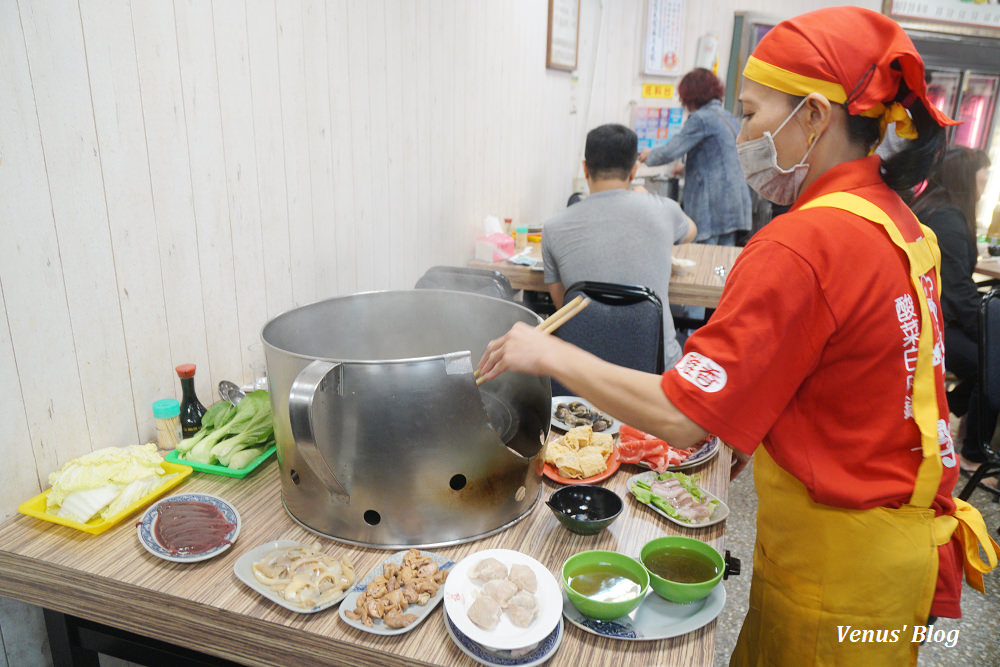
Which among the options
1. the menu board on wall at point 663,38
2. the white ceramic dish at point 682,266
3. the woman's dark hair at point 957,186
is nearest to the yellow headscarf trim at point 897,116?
the white ceramic dish at point 682,266

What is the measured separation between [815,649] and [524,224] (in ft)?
11.5

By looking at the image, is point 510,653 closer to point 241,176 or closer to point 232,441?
point 232,441

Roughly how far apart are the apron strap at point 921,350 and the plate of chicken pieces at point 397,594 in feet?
2.66

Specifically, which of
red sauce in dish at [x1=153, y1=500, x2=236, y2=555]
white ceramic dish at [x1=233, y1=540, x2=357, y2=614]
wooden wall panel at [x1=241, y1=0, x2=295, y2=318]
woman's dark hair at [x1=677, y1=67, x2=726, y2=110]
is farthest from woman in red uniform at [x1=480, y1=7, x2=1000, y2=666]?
woman's dark hair at [x1=677, y1=67, x2=726, y2=110]

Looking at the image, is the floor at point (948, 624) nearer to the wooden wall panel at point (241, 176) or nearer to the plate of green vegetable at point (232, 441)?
the plate of green vegetable at point (232, 441)

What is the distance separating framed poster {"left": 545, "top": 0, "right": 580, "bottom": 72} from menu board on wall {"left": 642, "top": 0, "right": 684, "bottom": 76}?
1.24 metres

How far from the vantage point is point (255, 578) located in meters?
1.08

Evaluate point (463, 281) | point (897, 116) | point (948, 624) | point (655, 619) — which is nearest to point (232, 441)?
point (655, 619)

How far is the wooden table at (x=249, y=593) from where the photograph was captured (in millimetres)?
979

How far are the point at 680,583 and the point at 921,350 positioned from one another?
1.77 ft

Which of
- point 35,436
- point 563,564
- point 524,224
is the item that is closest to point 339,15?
point 35,436

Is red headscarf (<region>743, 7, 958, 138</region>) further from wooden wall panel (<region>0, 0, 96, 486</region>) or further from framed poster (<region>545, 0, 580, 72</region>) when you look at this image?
framed poster (<region>545, 0, 580, 72</region>)

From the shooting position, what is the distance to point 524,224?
14.4 ft

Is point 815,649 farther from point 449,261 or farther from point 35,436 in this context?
point 449,261
